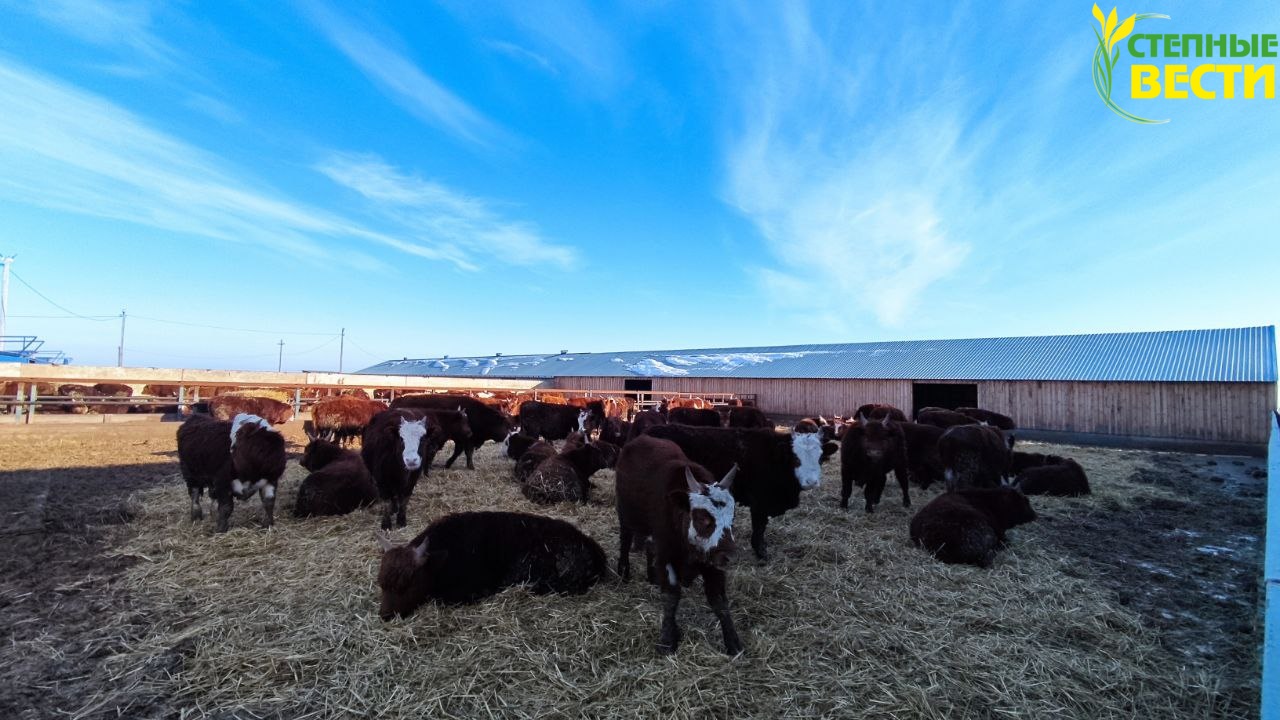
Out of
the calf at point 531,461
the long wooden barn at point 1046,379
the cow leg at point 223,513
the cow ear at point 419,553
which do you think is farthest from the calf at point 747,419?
the long wooden barn at point 1046,379

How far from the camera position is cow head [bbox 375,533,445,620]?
14.7 ft

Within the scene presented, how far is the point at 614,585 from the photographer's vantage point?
5328mm

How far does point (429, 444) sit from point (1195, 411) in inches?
1118

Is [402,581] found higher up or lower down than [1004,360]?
lower down

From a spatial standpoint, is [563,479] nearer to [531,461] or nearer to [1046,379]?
[531,461]

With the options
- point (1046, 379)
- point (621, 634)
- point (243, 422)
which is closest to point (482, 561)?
point (621, 634)

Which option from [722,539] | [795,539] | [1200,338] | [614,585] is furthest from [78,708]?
[1200,338]

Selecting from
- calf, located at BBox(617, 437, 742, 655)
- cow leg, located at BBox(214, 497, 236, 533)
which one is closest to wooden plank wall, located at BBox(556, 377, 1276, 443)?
calf, located at BBox(617, 437, 742, 655)

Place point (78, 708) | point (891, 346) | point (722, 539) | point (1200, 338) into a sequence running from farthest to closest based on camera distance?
point (891, 346) → point (1200, 338) → point (722, 539) → point (78, 708)

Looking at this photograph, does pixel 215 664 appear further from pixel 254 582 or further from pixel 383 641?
pixel 254 582

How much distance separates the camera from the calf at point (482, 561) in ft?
15.0

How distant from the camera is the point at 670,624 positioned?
4102 mm

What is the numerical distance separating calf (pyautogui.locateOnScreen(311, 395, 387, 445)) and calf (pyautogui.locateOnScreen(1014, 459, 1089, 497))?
14.8 metres

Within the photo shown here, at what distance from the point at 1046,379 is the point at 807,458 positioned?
953 inches
